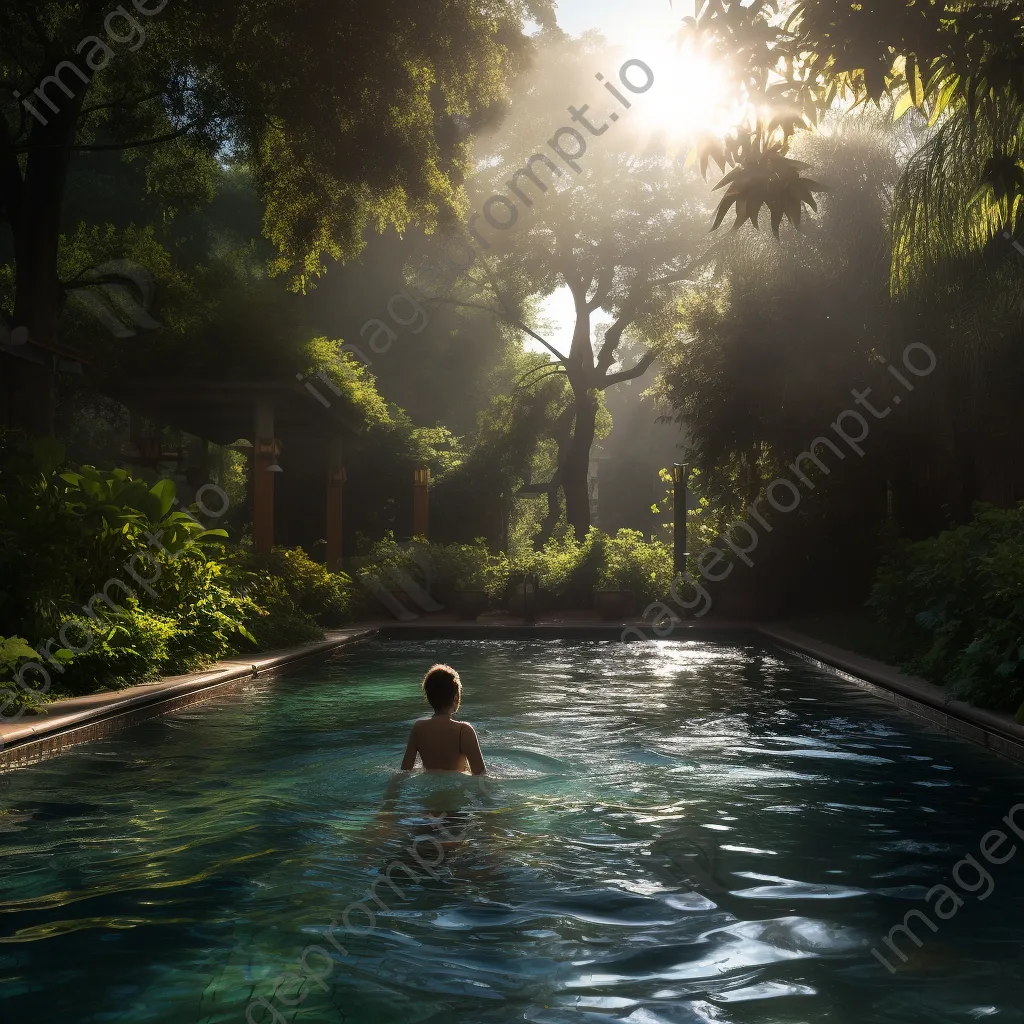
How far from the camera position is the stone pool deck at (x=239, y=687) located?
8570 millimetres

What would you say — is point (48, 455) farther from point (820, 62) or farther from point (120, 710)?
point (820, 62)

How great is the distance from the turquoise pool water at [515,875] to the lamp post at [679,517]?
1330 cm

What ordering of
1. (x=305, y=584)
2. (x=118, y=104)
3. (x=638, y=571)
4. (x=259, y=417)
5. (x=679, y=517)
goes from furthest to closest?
(x=679, y=517) → (x=638, y=571) → (x=259, y=417) → (x=305, y=584) → (x=118, y=104)

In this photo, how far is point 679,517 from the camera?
2503 centimetres

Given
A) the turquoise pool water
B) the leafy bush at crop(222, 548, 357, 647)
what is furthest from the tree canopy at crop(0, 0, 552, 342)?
the turquoise pool water

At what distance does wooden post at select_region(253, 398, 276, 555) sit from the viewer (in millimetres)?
20031

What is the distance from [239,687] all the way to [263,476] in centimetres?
Result: 774

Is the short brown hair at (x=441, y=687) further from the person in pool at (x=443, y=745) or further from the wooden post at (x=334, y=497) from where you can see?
the wooden post at (x=334, y=497)

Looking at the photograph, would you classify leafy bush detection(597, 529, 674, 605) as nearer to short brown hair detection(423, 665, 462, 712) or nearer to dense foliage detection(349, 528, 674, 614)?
dense foliage detection(349, 528, 674, 614)

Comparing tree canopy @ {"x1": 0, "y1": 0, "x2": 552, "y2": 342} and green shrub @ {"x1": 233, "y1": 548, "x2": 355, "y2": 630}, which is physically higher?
tree canopy @ {"x1": 0, "y1": 0, "x2": 552, "y2": 342}

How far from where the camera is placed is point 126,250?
20250 millimetres

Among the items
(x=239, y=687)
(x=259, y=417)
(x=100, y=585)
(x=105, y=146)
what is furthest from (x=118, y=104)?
(x=239, y=687)

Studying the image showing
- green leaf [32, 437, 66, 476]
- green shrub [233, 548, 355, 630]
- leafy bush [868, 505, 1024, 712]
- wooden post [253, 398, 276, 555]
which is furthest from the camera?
wooden post [253, 398, 276, 555]

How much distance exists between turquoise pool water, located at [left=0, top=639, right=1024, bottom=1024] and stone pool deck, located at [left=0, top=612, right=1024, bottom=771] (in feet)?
0.75
